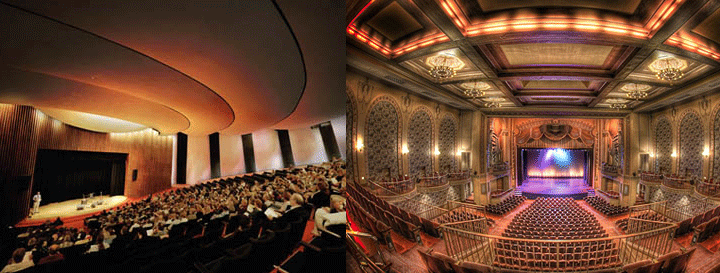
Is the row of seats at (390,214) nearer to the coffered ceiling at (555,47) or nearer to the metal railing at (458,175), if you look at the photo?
the metal railing at (458,175)

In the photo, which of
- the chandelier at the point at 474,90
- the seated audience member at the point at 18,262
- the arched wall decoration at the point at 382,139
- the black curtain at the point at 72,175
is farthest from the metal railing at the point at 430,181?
the seated audience member at the point at 18,262

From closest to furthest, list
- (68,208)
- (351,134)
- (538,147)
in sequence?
(351,134) → (538,147) → (68,208)

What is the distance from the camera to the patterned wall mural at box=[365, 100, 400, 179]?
2.25ft

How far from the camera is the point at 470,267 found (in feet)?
2.48

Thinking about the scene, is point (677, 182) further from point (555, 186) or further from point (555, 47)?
point (555, 47)

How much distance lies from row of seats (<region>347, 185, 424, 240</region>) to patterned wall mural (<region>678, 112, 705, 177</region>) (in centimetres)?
83

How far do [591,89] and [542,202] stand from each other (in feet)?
1.33

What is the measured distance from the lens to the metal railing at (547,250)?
0.71m

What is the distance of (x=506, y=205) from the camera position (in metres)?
0.97

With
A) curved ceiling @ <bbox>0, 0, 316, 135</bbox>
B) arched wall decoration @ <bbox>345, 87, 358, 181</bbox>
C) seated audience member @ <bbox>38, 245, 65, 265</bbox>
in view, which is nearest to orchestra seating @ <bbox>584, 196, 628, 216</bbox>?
arched wall decoration @ <bbox>345, 87, 358, 181</bbox>

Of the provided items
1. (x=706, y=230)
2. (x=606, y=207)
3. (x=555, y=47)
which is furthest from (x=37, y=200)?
(x=706, y=230)

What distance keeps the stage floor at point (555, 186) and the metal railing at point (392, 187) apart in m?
0.50

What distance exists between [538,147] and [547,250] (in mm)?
449

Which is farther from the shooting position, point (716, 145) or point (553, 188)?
point (553, 188)
